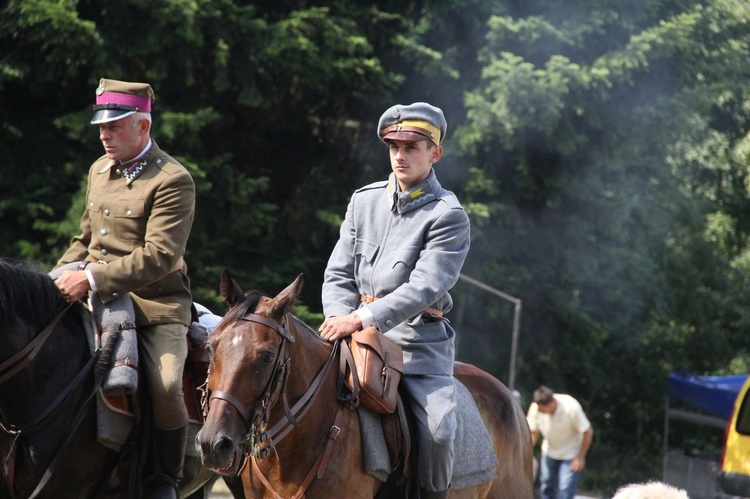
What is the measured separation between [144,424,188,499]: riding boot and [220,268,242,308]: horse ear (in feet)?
4.68

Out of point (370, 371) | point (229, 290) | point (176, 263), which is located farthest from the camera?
point (176, 263)

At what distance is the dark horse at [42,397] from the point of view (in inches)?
201

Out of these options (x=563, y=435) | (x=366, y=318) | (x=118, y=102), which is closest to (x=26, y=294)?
(x=118, y=102)

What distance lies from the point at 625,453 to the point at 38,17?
18.6 m

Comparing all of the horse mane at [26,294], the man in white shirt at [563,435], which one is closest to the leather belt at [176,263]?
the horse mane at [26,294]

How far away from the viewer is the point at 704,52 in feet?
60.8

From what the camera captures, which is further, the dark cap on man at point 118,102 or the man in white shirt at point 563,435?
the man in white shirt at point 563,435

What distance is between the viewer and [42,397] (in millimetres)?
5168

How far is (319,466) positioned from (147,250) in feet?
5.33

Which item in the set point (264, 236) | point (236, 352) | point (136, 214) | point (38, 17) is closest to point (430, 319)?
point (236, 352)

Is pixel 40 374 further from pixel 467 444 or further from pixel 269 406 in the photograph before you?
pixel 467 444

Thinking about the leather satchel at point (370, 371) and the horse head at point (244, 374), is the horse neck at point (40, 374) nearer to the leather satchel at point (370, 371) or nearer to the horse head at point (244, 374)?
the horse head at point (244, 374)

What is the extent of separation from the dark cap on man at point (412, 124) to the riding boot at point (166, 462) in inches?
→ 75.6

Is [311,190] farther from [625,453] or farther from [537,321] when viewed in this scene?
[625,453]
